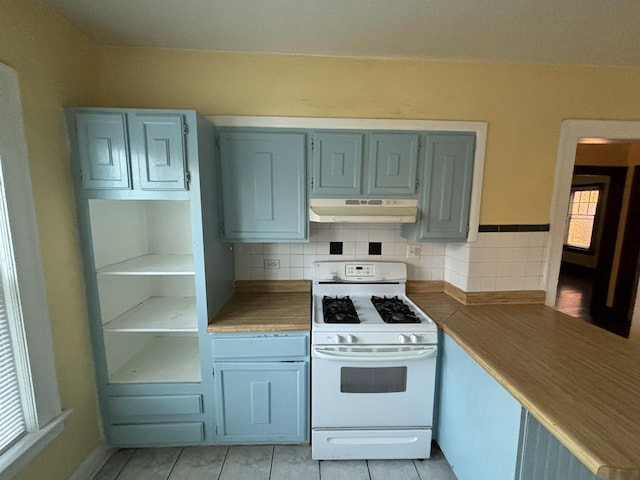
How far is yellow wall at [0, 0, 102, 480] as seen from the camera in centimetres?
134

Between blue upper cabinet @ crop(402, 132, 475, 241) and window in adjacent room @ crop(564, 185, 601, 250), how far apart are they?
5.10m

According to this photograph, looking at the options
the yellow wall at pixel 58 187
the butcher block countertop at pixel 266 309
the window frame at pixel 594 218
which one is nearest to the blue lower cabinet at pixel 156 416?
the yellow wall at pixel 58 187

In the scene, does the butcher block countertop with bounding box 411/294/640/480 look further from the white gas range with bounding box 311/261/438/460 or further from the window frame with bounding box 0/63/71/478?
the window frame with bounding box 0/63/71/478

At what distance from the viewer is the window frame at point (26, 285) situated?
1260mm

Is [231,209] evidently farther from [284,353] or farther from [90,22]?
[90,22]

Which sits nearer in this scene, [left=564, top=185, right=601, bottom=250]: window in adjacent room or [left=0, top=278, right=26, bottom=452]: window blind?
[left=0, top=278, right=26, bottom=452]: window blind

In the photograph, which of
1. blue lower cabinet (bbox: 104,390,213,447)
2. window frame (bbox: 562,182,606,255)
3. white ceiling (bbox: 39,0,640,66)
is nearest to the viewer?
white ceiling (bbox: 39,0,640,66)

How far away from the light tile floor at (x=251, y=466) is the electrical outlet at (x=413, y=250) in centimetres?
130

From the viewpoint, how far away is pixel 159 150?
1.57 meters

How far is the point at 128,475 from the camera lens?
1696mm

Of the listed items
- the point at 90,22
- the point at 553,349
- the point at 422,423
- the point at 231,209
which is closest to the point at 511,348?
the point at 553,349

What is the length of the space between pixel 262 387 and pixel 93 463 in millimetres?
1068

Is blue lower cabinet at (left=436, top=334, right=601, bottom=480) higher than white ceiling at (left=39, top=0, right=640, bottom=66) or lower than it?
lower

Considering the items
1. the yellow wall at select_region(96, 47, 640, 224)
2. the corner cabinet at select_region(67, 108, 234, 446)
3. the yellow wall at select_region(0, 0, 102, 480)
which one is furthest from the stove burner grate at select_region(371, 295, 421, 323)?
the yellow wall at select_region(0, 0, 102, 480)
